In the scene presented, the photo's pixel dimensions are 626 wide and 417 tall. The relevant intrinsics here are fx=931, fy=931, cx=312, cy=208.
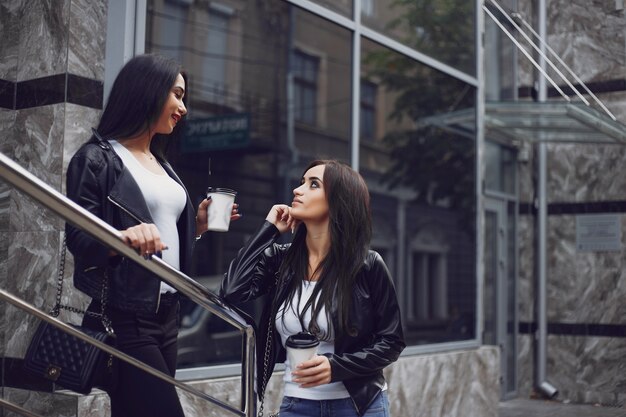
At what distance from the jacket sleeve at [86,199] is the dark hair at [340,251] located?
0.69 meters

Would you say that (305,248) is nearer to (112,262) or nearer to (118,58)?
(112,262)

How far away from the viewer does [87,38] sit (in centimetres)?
452

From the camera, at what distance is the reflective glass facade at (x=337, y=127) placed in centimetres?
659

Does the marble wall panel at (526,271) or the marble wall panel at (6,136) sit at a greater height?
the marble wall panel at (6,136)

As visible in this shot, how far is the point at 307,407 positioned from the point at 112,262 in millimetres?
797

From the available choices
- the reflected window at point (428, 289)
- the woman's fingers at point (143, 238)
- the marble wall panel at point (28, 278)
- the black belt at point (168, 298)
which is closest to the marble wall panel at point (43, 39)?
the marble wall panel at point (28, 278)

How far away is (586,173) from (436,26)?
3.12 m

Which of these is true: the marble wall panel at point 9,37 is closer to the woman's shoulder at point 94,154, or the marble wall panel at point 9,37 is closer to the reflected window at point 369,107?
the woman's shoulder at point 94,154

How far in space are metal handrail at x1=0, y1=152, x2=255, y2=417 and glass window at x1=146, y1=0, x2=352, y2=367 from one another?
93.1 inches

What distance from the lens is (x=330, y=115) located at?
8641mm

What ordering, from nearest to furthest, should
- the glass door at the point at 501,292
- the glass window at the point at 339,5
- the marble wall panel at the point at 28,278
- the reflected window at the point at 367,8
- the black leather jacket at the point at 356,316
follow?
the black leather jacket at the point at 356,316 → the marble wall panel at the point at 28,278 → the glass window at the point at 339,5 → the reflected window at the point at 367,8 → the glass door at the point at 501,292

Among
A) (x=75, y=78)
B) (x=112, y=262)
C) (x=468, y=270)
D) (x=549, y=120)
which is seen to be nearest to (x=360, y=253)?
(x=112, y=262)

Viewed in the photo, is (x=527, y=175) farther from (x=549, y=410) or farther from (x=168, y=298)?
(x=168, y=298)

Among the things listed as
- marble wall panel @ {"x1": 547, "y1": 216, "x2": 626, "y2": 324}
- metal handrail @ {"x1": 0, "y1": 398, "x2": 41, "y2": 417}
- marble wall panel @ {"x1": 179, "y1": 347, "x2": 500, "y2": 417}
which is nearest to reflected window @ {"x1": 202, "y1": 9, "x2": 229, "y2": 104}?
marble wall panel @ {"x1": 179, "y1": 347, "x2": 500, "y2": 417}
